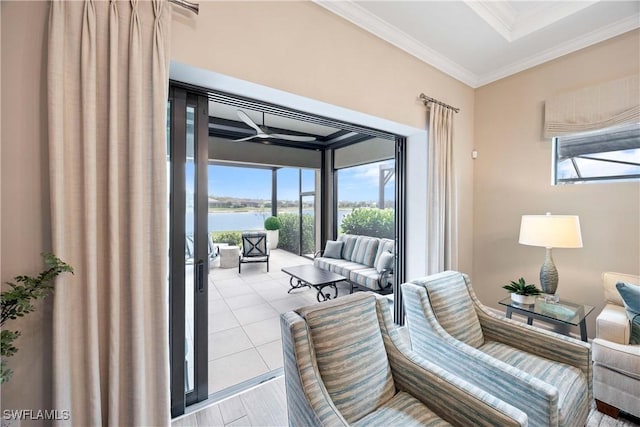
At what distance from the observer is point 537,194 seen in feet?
9.38

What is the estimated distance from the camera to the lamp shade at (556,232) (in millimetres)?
2154

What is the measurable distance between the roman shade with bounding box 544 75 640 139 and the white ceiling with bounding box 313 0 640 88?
462 millimetres

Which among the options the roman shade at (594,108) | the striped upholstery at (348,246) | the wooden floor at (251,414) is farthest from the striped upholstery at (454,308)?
the striped upholstery at (348,246)

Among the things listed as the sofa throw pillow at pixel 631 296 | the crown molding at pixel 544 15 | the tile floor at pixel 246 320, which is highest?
the crown molding at pixel 544 15

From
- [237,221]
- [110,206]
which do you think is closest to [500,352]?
[110,206]

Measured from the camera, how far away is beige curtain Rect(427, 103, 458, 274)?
281 centimetres

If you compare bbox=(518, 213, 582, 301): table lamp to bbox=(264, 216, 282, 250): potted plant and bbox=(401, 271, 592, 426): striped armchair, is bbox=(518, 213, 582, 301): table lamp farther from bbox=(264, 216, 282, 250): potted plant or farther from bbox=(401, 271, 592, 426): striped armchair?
bbox=(264, 216, 282, 250): potted plant

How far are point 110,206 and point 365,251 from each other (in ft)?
12.4

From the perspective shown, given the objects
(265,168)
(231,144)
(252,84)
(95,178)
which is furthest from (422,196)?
(265,168)

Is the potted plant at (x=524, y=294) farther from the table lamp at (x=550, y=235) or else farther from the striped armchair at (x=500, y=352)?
the striped armchair at (x=500, y=352)

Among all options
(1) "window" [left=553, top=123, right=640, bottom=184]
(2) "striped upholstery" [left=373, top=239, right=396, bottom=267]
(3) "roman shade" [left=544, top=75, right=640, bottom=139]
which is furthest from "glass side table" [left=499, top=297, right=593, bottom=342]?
(2) "striped upholstery" [left=373, top=239, right=396, bottom=267]

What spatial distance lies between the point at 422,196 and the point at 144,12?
108 inches

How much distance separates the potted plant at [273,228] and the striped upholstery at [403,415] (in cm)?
624

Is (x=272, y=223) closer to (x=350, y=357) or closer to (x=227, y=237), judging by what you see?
(x=227, y=237)
